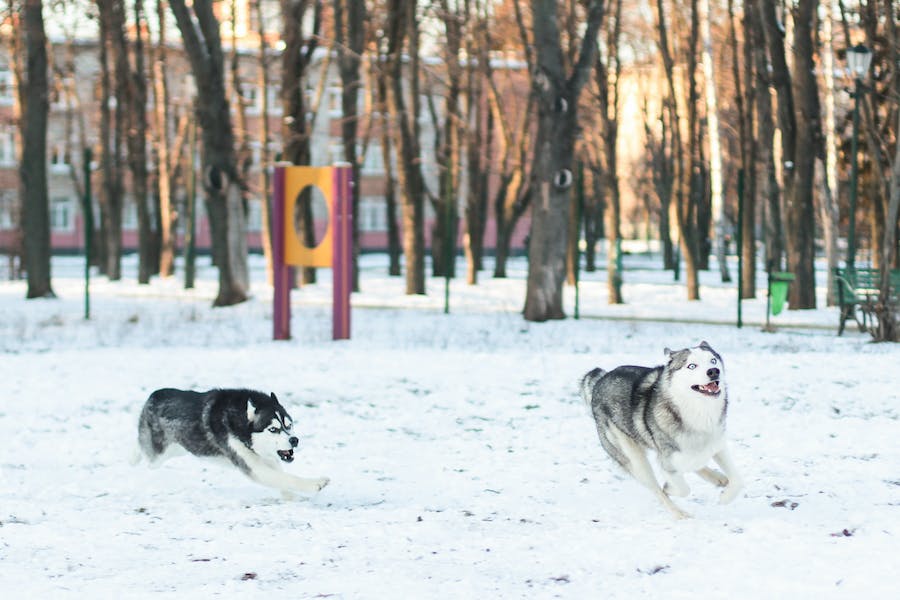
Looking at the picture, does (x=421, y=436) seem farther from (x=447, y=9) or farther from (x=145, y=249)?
(x=145, y=249)

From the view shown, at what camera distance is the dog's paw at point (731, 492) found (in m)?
7.85

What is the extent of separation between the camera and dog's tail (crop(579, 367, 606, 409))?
8641 mm

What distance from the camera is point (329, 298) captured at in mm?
29828

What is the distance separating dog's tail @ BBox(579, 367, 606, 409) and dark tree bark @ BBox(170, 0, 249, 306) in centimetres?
1650

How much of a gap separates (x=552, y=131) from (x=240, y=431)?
14687 mm

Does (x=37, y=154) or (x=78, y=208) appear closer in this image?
(x=37, y=154)

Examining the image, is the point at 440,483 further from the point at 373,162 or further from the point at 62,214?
the point at 62,214

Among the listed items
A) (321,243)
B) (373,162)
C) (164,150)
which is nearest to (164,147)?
(164,150)

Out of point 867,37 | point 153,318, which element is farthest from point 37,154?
point 867,37

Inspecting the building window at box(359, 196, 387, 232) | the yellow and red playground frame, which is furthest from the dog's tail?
the building window at box(359, 196, 387, 232)

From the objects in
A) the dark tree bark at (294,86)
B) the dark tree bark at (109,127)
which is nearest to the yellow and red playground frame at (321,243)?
the dark tree bark at (294,86)

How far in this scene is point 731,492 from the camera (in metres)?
7.86

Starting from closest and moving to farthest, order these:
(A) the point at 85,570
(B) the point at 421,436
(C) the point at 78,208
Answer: (A) the point at 85,570 → (B) the point at 421,436 → (C) the point at 78,208

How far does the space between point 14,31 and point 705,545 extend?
1240 inches
